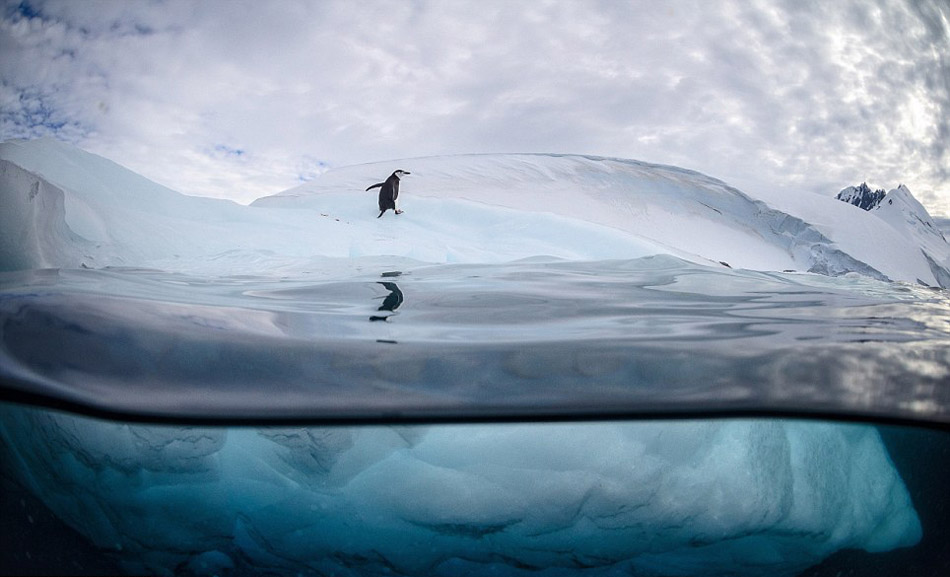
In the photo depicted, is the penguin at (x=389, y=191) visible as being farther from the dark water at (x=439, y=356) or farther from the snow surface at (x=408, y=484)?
the dark water at (x=439, y=356)

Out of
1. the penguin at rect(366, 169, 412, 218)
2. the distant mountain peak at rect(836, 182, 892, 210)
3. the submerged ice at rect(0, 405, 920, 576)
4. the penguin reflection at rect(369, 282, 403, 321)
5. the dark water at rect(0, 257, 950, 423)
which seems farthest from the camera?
the penguin at rect(366, 169, 412, 218)

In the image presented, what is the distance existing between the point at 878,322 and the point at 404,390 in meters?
2.08

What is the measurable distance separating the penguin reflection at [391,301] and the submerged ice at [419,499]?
0.44 meters

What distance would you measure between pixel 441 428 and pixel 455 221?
2.29 m

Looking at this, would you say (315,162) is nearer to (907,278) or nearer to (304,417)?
(304,417)

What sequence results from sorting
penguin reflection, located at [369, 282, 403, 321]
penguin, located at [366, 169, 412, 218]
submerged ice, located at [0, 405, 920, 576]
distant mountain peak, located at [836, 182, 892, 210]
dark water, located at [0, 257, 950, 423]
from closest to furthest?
dark water, located at [0, 257, 950, 423], submerged ice, located at [0, 405, 920, 576], penguin reflection, located at [369, 282, 403, 321], distant mountain peak, located at [836, 182, 892, 210], penguin, located at [366, 169, 412, 218]

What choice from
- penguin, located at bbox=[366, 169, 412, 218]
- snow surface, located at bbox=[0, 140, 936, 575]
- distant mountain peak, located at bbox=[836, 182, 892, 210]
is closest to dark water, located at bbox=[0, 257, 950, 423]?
snow surface, located at bbox=[0, 140, 936, 575]

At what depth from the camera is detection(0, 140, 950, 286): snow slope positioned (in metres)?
2.30

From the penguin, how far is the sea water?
1.64 m

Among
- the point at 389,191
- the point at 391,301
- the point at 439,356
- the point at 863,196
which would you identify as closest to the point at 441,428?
the point at 439,356

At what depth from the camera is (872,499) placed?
2.51 metres

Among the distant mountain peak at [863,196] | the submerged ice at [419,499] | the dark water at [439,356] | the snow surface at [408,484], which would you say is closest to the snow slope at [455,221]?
the snow surface at [408,484]

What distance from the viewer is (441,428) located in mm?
2137

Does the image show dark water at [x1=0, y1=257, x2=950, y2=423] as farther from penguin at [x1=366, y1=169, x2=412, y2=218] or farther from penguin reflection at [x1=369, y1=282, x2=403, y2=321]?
penguin at [x1=366, y1=169, x2=412, y2=218]
